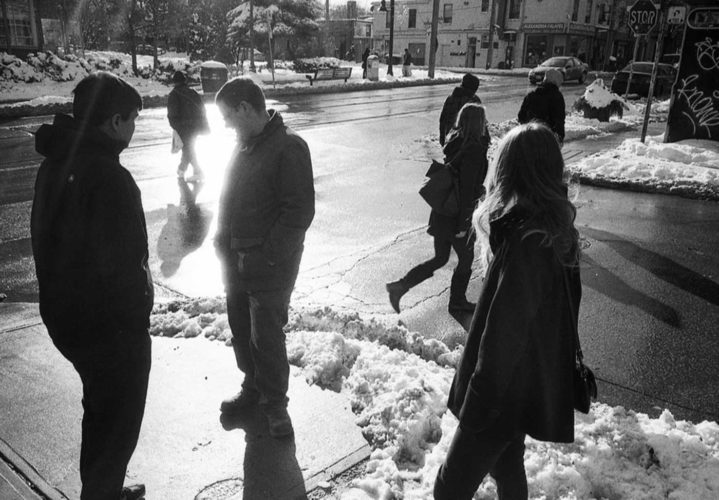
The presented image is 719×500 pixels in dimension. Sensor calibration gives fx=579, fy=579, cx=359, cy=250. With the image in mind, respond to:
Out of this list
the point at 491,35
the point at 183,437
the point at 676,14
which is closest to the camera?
the point at 183,437

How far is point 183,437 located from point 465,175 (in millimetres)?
2938

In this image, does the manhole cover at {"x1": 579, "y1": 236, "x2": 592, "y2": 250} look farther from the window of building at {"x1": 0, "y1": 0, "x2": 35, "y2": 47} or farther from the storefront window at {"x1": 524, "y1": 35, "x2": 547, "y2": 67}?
the storefront window at {"x1": 524, "y1": 35, "x2": 547, "y2": 67}

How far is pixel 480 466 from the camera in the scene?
2217mm

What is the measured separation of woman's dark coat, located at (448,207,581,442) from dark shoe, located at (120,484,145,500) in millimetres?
1714

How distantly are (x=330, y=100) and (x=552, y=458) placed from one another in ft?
72.8

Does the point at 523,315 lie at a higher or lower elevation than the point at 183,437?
higher

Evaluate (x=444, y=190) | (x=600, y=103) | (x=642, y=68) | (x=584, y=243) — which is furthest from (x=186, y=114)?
(x=642, y=68)

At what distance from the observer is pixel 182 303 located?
519 cm

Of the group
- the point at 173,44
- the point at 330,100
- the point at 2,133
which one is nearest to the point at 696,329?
the point at 2,133

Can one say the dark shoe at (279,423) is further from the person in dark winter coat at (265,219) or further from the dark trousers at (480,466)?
the dark trousers at (480,466)

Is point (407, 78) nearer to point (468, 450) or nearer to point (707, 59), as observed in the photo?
point (707, 59)

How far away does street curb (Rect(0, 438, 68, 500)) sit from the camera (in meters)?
2.90

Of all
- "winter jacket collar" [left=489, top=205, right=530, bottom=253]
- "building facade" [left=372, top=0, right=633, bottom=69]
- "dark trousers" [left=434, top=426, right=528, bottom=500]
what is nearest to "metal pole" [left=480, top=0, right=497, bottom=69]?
"building facade" [left=372, top=0, right=633, bottom=69]

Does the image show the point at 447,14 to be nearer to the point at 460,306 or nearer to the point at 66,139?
the point at 460,306
